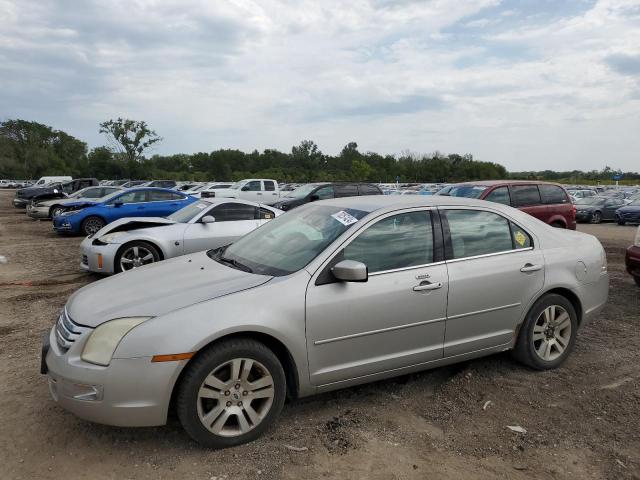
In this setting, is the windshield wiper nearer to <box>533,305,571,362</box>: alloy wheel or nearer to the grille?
the grille

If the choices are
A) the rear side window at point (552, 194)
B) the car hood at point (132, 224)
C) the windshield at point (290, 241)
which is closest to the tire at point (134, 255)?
the car hood at point (132, 224)

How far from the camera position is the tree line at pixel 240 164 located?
87.3 m

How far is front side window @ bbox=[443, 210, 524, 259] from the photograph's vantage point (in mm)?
Answer: 3912

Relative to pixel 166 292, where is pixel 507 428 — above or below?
below

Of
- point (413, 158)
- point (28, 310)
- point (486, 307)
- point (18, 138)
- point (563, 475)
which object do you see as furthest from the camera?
point (413, 158)

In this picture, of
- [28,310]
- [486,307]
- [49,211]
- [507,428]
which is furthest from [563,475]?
[49,211]

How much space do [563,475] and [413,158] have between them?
359ft

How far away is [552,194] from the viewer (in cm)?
1186

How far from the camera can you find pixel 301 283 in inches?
128

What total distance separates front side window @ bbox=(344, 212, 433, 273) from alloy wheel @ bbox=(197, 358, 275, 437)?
1006 millimetres

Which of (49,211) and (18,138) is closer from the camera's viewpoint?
(49,211)

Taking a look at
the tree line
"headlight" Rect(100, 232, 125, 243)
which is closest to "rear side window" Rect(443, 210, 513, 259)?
"headlight" Rect(100, 232, 125, 243)

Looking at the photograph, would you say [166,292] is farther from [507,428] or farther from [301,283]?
[507,428]

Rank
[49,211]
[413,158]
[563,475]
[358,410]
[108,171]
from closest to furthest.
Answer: [563,475], [358,410], [49,211], [108,171], [413,158]
